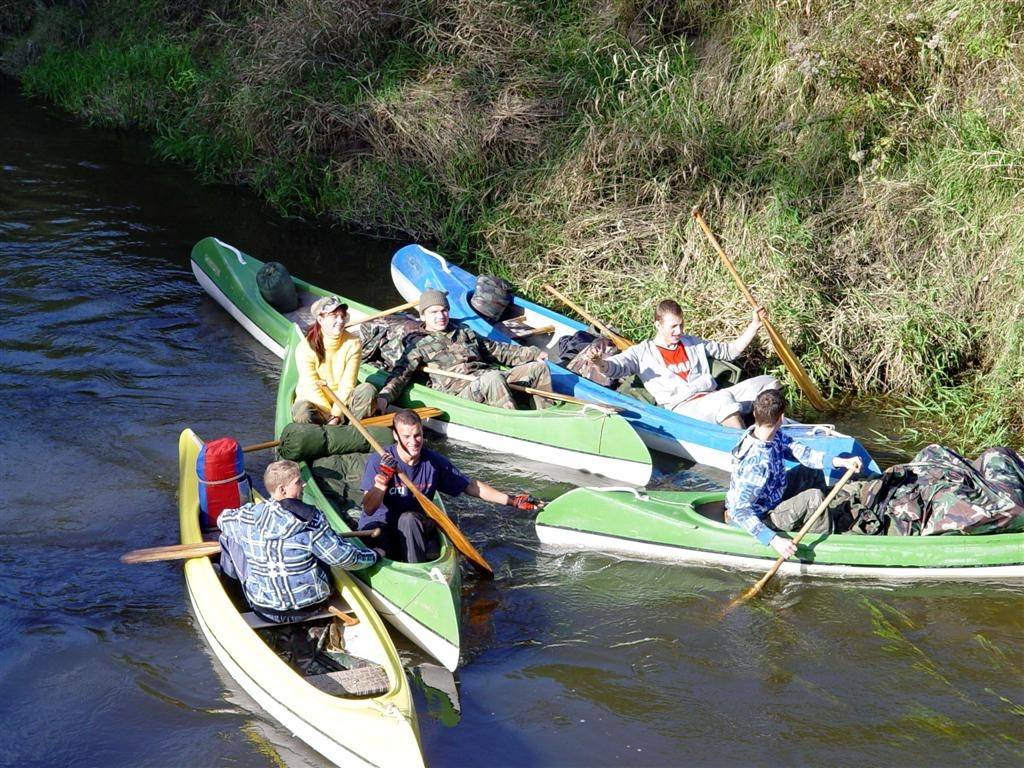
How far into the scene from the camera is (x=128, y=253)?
42.4ft

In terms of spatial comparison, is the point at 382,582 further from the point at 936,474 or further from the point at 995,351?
the point at 995,351

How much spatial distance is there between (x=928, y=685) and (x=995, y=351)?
4469mm

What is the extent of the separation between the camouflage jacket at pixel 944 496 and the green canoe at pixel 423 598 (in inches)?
114

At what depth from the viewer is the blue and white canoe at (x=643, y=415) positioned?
8.32 m

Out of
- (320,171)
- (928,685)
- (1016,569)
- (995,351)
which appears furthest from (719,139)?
(928,685)

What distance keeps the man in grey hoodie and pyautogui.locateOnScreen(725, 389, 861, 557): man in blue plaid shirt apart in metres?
1.52

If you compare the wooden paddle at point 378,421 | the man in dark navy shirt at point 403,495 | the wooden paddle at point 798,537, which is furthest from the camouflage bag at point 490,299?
the wooden paddle at point 798,537

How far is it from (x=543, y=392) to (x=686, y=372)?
1200mm

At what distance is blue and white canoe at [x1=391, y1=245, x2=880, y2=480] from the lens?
8320 millimetres

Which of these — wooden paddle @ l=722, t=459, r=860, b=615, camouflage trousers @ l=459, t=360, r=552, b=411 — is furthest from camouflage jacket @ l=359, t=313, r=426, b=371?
wooden paddle @ l=722, t=459, r=860, b=615

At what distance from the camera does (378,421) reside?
338 inches

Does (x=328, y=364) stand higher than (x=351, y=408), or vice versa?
(x=328, y=364)

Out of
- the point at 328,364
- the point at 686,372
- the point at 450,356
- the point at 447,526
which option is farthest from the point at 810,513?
the point at 328,364

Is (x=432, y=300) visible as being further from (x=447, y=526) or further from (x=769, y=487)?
(x=769, y=487)
